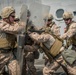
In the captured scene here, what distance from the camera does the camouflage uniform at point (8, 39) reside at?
7801 mm

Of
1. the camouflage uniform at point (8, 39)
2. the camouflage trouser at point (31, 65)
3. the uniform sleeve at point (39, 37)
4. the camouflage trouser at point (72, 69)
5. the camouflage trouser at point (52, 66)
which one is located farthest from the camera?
the camouflage trouser at point (31, 65)

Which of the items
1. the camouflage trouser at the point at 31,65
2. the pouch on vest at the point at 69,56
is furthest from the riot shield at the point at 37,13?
the camouflage trouser at the point at 31,65

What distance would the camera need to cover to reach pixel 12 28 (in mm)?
7762

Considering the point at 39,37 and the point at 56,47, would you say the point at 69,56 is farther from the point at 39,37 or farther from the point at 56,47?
the point at 39,37

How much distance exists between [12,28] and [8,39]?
1.32 ft

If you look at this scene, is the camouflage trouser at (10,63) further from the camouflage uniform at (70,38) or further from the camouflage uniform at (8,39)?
the camouflage uniform at (70,38)

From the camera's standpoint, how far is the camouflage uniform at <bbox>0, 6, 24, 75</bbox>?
780cm

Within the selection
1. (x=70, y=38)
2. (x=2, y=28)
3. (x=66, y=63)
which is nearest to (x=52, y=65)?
(x=66, y=63)

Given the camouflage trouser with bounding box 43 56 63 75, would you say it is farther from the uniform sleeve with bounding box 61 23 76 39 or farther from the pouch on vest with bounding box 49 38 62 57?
the uniform sleeve with bounding box 61 23 76 39

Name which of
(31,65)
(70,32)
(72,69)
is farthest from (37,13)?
→ (31,65)

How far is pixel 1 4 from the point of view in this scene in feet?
41.5

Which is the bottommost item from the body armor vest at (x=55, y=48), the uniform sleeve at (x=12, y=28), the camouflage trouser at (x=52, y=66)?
the camouflage trouser at (x=52, y=66)

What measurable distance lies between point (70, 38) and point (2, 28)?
183 centimetres

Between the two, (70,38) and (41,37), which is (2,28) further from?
(70,38)
